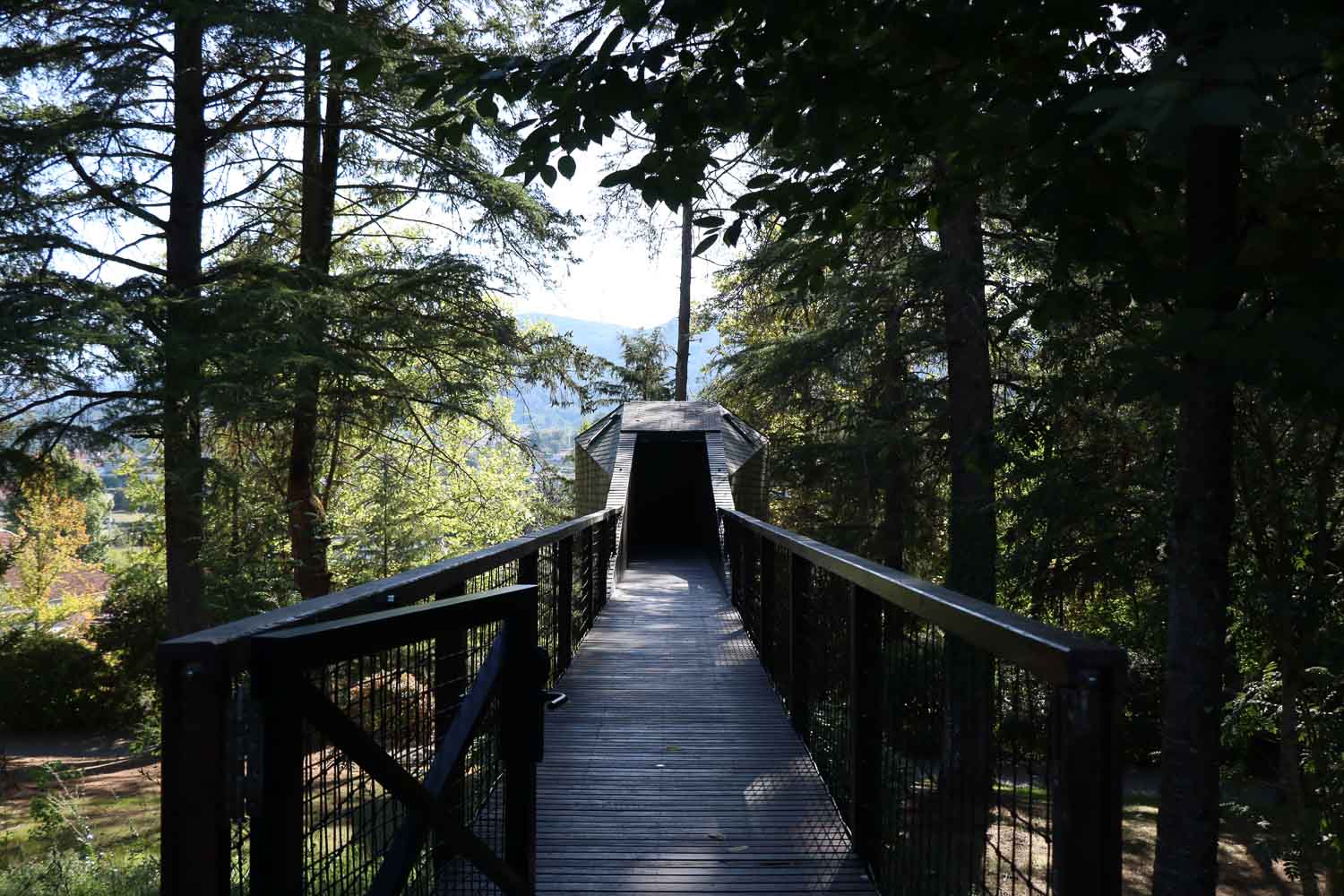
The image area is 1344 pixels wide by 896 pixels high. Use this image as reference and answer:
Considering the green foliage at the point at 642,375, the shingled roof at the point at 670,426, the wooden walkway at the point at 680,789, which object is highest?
the green foliage at the point at 642,375

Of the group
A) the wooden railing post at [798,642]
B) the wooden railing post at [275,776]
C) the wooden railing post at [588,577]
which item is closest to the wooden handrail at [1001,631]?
the wooden railing post at [275,776]

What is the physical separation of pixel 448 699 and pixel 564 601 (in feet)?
12.7

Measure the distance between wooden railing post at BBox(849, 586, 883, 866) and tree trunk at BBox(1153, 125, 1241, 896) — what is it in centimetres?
91

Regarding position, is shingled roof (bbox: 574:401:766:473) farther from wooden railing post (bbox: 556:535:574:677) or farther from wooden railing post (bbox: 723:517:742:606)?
wooden railing post (bbox: 556:535:574:677)

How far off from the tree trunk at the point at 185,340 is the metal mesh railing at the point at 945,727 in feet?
26.0

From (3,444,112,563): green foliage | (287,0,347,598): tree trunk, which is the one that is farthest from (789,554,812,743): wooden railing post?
(287,0,347,598): tree trunk

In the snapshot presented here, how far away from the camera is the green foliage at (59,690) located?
56.3 ft

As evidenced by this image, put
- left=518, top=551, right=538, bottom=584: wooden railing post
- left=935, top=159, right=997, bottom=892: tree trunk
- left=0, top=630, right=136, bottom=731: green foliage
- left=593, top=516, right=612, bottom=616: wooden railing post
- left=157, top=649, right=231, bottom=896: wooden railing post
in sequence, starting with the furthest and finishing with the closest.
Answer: left=0, top=630, right=136, bottom=731: green foliage
left=593, top=516, right=612, bottom=616: wooden railing post
left=935, top=159, right=997, bottom=892: tree trunk
left=518, top=551, right=538, bottom=584: wooden railing post
left=157, top=649, right=231, bottom=896: wooden railing post

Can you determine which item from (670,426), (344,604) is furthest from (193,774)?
(670,426)

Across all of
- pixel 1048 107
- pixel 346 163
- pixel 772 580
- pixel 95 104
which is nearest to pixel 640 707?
pixel 772 580

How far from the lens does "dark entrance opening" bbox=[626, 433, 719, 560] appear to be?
62.2ft

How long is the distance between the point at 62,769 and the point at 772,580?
10552 mm

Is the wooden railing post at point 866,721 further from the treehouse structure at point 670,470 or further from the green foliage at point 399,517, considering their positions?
the green foliage at point 399,517

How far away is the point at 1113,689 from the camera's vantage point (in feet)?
5.41
